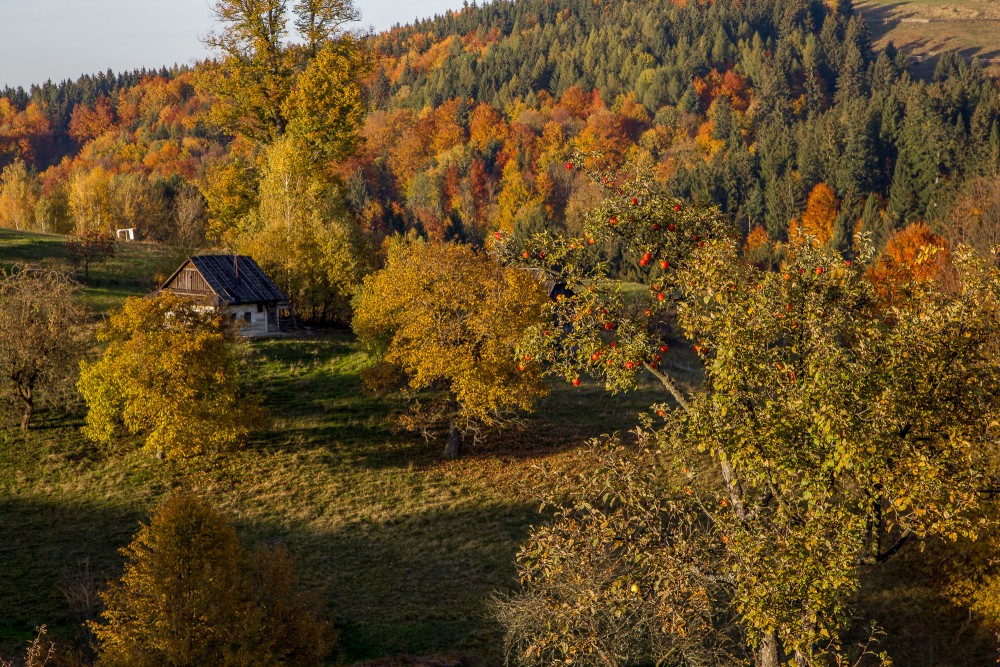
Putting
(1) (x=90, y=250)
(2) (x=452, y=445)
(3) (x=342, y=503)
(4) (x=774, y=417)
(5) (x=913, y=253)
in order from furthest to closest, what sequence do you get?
(5) (x=913, y=253)
(1) (x=90, y=250)
(2) (x=452, y=445)
(3) (x=342, y=503)
(4) (x=774, y=417)

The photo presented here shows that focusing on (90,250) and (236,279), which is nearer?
(236,279)

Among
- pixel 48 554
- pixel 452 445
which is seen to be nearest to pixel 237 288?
pixel 452 445

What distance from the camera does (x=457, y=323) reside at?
37.2m

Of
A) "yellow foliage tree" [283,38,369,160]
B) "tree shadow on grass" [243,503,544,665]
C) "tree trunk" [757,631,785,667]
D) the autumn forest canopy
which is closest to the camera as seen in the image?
the autumn forest canopy

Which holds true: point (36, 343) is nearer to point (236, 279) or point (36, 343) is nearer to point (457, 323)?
point (236, 279)

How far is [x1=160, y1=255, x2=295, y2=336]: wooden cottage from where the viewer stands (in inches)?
1902

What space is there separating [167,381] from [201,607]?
18964 mm

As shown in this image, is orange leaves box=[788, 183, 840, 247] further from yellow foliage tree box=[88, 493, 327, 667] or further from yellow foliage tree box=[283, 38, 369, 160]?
yellow foliage tree box=[88, 493, 327, 667]

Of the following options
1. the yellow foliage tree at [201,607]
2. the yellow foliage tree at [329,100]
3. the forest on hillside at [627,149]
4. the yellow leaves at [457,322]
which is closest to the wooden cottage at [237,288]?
the forest on hillside at [627,149]

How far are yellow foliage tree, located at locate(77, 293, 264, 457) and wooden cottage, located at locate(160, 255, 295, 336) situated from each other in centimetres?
1122

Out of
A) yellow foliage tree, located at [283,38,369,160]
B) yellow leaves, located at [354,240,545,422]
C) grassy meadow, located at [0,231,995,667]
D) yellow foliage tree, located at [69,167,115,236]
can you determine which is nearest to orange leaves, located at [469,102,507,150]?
yellow foliage tree, located at [69,167,115,236]

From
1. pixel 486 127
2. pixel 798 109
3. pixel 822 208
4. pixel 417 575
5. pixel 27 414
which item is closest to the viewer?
pixel 417 575

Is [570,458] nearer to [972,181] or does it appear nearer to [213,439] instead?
[213,439]

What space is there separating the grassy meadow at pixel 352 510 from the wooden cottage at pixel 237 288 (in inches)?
109
